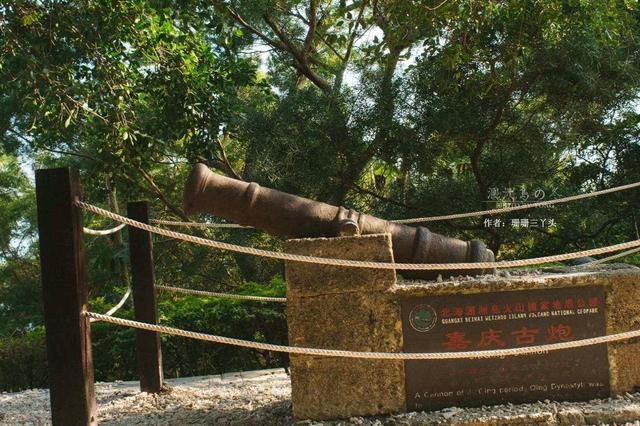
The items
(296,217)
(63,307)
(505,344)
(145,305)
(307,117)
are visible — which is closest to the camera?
(63,307)

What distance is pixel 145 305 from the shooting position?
218 inches

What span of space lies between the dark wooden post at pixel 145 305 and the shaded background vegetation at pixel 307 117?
109 cm

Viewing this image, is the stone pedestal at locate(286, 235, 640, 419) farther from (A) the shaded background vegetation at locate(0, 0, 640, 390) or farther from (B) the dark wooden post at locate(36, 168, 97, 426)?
(A) the shaded background vegetation at locate(0, 0, 640, 390)

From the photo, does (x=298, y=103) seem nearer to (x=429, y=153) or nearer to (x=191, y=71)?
(x=429, y=153)

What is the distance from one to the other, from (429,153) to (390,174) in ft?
2.29

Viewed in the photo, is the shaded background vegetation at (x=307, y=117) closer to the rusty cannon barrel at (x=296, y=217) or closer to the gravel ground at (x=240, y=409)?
the gravel ground at (x=240, y=409)

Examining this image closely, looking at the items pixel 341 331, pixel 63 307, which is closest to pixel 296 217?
pixel 341 331

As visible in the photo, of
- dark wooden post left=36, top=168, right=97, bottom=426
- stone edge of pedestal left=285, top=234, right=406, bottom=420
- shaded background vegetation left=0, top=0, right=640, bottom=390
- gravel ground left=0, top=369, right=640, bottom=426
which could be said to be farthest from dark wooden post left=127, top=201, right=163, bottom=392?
dark wooden post left=36, top=168, right=97, bottom=426

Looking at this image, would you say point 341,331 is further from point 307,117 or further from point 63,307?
point 307,117

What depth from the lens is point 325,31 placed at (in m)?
12.3

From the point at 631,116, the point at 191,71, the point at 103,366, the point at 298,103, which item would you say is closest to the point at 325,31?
the point at 298,103

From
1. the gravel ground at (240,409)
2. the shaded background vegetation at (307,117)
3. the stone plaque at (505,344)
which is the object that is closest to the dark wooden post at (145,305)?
the gravel ground at (240,409)

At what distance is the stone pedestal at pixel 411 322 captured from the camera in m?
4.20

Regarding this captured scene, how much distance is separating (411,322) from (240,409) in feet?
5.33
